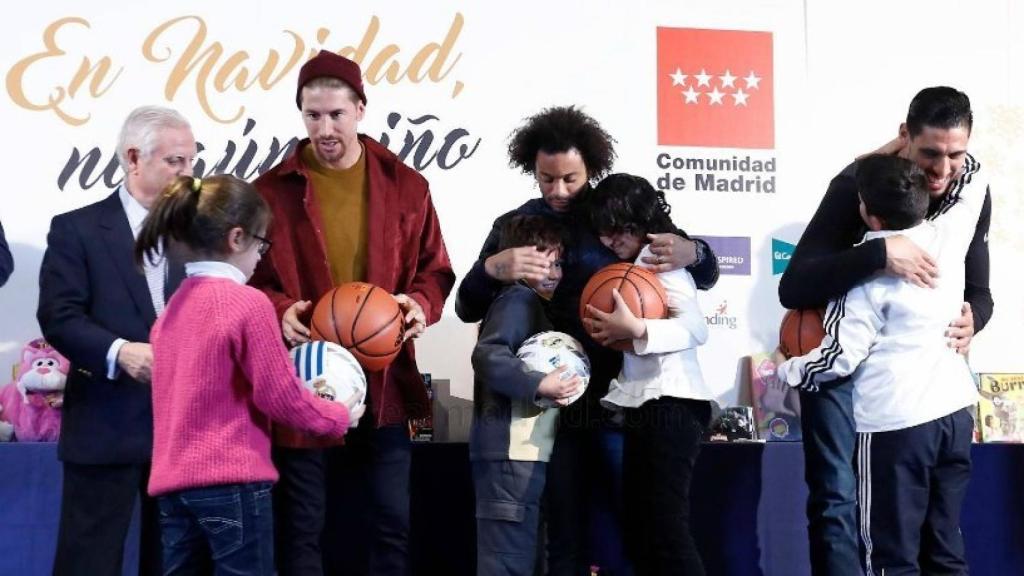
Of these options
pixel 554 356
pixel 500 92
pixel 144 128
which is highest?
pixel 500 92

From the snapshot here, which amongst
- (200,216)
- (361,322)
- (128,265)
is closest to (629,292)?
(361,322)

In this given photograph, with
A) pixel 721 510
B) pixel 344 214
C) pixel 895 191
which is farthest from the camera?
pixel 721 510

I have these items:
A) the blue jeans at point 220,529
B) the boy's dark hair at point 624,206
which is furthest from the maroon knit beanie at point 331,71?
the blue jeans at point 220,529

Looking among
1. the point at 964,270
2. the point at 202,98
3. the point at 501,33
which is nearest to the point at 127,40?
the point at 202,98

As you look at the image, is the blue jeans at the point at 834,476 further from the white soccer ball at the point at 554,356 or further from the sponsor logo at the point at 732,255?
the sponsor logo at the point at 732,255

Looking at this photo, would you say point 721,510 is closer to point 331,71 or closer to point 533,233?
point 533,233

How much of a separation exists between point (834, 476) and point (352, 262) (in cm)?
161

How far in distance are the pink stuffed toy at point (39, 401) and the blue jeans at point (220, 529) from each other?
65.4 inches

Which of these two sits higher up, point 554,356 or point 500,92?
point 500,92

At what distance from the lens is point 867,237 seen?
329cm

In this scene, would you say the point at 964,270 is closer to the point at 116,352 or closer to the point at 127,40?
the point at 116,352

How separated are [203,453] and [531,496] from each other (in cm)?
106

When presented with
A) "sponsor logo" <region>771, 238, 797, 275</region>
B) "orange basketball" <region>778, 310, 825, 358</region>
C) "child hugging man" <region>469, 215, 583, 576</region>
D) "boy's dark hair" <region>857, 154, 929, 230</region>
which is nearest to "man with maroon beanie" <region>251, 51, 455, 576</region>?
"child hugging man" <region>469, 215, 583, 576</region>

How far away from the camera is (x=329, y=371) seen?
10.2 ft
